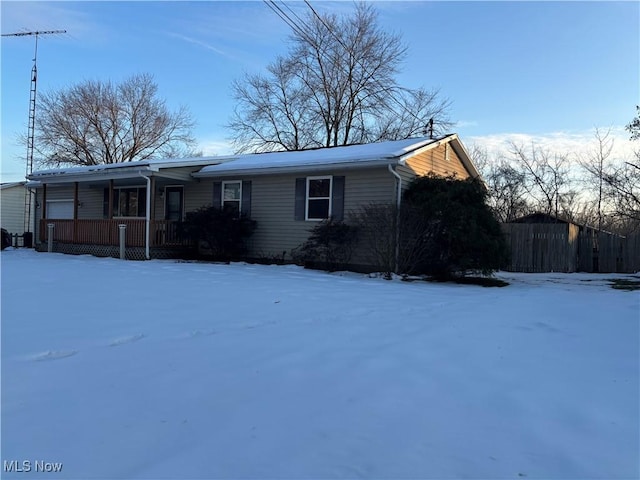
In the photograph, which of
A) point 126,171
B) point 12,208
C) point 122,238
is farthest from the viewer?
point 12,208

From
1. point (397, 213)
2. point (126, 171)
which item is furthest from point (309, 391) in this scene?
point (126, 171)

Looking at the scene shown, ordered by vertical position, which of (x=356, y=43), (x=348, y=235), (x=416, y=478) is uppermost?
(x=356, y=43)

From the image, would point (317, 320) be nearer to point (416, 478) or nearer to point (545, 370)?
point (545, 370)

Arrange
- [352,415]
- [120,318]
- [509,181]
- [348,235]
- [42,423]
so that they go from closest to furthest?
[42,423]
[352,415]
[120,318]
[348,235]
[509,181]

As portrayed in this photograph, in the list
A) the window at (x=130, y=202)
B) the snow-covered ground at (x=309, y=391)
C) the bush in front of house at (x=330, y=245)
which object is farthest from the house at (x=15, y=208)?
the snow-covered ground at (x=309, y=391)

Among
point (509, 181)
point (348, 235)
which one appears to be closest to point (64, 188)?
point (348, 235)

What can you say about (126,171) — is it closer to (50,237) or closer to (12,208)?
(50,237)

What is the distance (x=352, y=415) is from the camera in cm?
298

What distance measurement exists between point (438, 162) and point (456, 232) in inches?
188

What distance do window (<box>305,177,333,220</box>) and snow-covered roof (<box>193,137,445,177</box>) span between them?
0.59 metres

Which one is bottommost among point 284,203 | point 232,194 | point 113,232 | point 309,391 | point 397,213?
point 309,391

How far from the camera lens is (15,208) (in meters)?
28.2

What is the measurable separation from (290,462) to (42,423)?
151 cm

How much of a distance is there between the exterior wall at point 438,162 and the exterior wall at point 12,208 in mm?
25401
